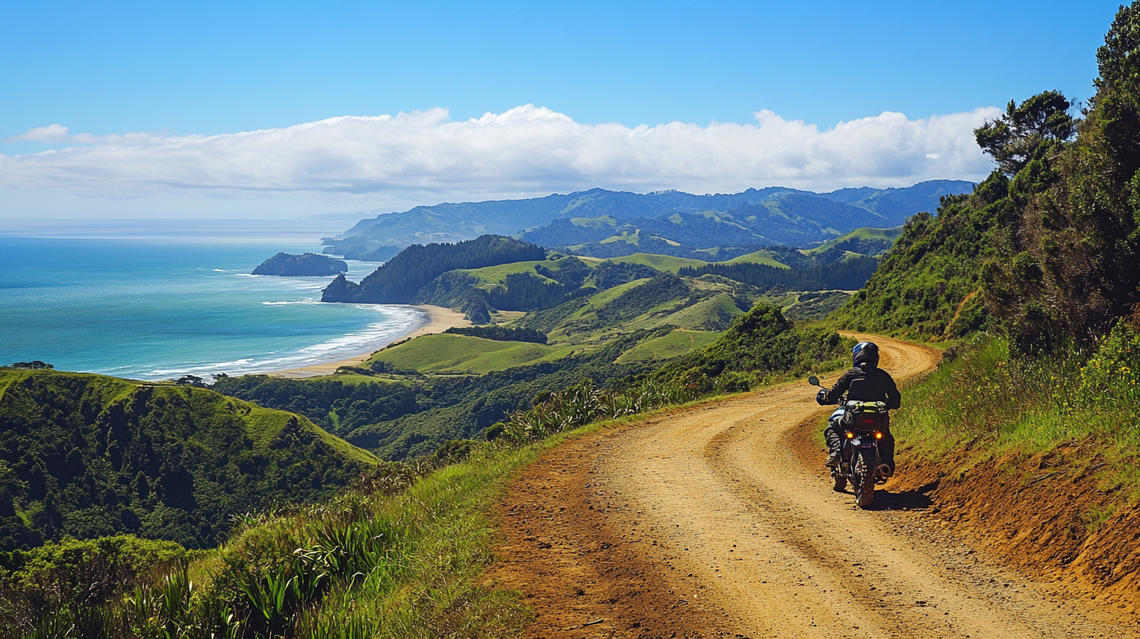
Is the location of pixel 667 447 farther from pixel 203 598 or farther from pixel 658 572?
pixel 203 598

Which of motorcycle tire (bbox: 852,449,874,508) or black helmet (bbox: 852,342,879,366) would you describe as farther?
black helmet (bbox: 852,342,879,366)

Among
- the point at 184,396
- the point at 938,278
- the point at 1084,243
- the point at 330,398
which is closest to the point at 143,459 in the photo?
the point at 184,396

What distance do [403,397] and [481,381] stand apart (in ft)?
82.1

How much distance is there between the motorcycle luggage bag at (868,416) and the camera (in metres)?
10.5

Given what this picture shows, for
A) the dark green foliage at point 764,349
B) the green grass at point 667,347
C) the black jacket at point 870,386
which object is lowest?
the green grass at point 667,347

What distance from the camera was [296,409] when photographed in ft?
527

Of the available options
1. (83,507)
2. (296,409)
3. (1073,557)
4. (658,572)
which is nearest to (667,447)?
(658,572)

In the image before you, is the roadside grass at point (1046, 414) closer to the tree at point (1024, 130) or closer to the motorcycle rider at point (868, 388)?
the motorcycle rider at point (868, 388)

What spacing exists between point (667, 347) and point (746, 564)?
17703 centimetres

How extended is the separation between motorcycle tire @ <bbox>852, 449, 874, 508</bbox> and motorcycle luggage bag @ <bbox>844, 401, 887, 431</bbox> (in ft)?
1.38

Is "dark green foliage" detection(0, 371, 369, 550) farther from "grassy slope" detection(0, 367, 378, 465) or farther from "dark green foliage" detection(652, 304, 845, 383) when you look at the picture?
"dark green foliage" detection(652, 304, 845, 383)

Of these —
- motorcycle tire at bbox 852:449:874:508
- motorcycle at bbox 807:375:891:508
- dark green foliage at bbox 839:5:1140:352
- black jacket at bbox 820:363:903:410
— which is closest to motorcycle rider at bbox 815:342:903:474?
black jacket at bbox 820:363:903:410

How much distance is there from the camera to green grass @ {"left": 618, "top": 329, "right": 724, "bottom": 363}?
576ft

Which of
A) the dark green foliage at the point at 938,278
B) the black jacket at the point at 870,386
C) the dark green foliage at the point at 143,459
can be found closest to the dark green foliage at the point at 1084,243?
the black jacket at the point at 870,386
